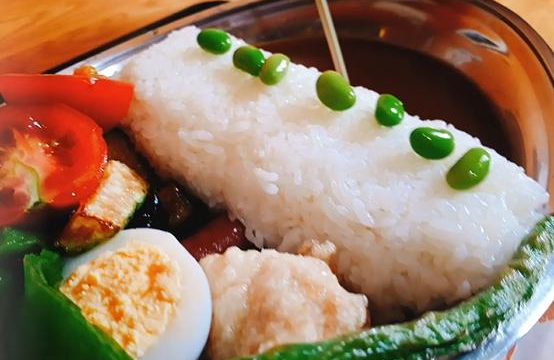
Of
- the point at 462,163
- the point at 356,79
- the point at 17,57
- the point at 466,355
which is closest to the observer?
the point at 466,355

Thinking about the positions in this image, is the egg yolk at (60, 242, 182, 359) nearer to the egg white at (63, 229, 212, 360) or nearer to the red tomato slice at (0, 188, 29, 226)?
the egg white at (63, 229, 212, 360)

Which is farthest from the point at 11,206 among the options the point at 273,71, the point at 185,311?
the point at 273,71

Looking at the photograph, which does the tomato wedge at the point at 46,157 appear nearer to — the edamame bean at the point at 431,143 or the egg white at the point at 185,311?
the egg white at the point at 185,311

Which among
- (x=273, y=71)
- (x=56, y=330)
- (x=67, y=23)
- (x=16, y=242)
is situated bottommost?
(x=67, y=23)

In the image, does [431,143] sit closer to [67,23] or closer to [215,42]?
[215,42]

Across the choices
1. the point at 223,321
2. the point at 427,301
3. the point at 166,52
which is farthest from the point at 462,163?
the point at 166,52

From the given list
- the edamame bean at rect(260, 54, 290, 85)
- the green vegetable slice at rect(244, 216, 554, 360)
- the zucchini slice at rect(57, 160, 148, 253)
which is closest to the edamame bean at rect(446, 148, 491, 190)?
the green vegetable slice at rect(244, 216, 554, 360)

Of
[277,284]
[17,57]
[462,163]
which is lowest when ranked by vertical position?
[17,57]

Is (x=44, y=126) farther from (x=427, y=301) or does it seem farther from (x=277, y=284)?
(x=427, y=301)
